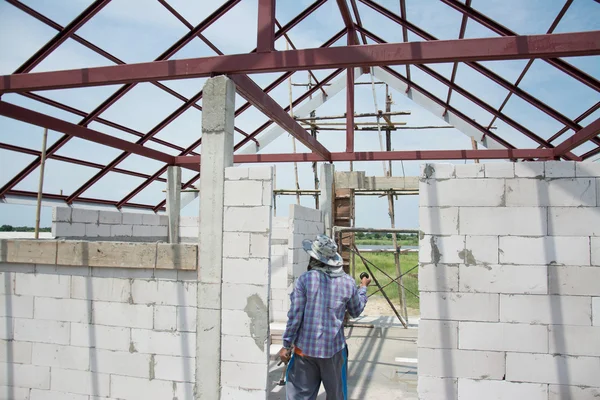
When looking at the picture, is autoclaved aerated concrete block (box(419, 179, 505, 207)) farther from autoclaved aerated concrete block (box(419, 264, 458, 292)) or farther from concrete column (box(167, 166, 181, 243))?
concrete column (box(167, 166, 181, 243))

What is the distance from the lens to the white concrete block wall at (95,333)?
455cm

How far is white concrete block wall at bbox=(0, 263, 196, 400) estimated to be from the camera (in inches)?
179

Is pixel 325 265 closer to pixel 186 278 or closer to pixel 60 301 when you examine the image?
pixel 186 278

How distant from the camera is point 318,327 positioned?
3.82m

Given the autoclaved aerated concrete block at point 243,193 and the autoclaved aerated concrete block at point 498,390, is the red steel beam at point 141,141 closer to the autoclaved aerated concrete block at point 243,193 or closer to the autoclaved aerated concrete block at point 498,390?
the autoclaved aerated concrete block at point 243,193

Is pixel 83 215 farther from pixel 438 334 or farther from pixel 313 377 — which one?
pixel 438 334

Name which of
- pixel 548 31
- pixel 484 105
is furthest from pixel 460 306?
pixel 484 105

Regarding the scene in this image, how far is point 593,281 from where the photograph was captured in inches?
168

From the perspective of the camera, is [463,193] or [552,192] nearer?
[552,192]

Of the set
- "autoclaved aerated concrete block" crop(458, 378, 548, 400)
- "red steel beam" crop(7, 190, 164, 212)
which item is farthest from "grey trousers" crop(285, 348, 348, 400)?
"red steel beam" crop(7, 190, 164, 212)

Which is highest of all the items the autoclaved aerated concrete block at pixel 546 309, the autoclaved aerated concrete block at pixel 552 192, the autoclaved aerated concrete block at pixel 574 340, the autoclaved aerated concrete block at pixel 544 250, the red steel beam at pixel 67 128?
the red steel beam at pixel 67 128

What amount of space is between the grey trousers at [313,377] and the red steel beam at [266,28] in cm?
301

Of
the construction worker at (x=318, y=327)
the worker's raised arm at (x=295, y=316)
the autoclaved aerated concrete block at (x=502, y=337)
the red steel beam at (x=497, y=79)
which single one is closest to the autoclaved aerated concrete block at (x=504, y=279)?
the autoclaved aerated concrete block at (x=502, y=337)

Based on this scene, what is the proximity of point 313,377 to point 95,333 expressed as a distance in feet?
7.91
